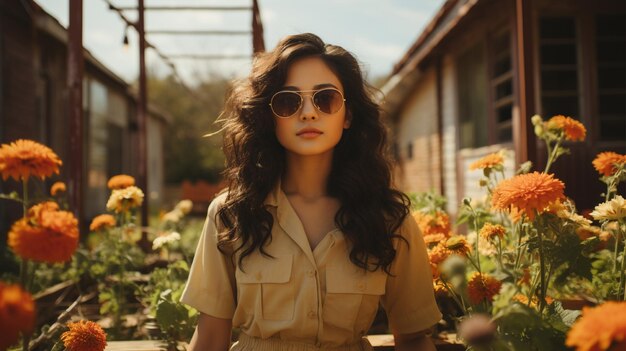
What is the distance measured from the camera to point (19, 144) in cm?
123

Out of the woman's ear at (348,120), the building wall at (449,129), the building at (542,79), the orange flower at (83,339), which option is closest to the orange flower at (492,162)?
the woman's ear at (348,120)

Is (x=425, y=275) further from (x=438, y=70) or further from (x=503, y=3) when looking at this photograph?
(x=438, y=70)

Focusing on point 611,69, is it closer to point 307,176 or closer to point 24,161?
point 307,176

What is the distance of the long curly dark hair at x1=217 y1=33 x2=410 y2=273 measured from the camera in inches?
62.3

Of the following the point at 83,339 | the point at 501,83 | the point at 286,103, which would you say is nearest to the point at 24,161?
the point at 83,339

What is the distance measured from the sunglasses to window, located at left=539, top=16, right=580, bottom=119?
4.62 metres

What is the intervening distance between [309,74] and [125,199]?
114cm

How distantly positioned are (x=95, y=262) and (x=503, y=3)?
5029 millimetres

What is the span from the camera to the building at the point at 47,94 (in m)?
6.59

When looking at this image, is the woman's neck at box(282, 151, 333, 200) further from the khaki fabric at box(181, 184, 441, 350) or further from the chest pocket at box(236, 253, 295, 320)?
the chest pocket at box(236, 253, 295, 320)

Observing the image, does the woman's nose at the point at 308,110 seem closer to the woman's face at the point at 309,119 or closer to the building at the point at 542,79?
the woman's face at the point at 309,119

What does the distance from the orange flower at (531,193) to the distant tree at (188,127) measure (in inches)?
1049

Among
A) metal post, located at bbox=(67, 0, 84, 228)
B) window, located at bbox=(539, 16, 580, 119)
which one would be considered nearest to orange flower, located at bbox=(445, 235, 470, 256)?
metal post, located at bbox=(67, 0, 84, 228)

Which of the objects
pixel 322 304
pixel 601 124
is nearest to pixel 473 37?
pixel 601 124
